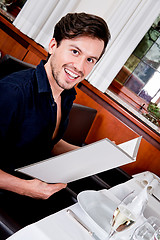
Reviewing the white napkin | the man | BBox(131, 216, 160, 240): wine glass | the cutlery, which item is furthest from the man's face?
the white napkin

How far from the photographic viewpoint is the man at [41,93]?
3.40 ft

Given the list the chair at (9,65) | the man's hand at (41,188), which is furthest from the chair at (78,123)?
the man's hand at (41,188)

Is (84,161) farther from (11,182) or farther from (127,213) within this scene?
(11,182)

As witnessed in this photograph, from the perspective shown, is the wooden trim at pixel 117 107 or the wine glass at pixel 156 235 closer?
the wine glass at pixel 156 235

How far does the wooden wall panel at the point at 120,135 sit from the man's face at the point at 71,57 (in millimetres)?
1628

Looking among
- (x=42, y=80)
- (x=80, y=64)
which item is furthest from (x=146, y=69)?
(x=42, y=80)

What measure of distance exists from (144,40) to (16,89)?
2519 mm

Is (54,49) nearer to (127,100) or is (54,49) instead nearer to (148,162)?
(148,162)

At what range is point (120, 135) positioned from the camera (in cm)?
279

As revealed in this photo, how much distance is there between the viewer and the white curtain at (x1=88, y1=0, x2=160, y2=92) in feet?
8.66

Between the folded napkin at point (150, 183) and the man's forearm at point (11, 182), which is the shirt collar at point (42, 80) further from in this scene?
the folded napkin at point (150, 183)

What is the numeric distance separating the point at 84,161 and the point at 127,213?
0.73 feet

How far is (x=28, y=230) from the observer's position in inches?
31.5

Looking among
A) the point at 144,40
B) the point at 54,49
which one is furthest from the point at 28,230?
the point at 144,40
